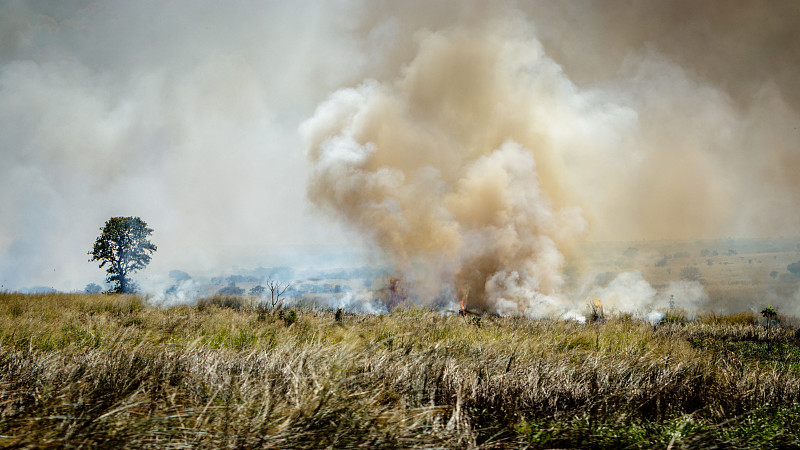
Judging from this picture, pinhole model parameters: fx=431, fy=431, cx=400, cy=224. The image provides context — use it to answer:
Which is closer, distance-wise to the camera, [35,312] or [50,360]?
[50,360]

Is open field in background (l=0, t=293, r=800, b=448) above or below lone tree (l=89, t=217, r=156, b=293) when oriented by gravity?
below

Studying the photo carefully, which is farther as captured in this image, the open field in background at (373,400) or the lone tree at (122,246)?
the lone tree at (122,246)

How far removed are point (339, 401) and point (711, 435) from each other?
130 inches

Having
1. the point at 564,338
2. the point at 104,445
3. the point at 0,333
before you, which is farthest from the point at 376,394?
the point at 564,338

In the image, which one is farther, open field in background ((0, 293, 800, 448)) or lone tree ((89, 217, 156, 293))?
lone tree ((89, 217, 156, 293))

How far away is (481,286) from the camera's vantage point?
43406 millimetres

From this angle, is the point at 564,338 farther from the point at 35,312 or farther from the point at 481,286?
the point at 481,286

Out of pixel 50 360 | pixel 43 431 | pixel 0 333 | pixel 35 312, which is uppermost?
pixel 35 312

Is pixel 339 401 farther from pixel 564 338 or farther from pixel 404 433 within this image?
pixel 564 338

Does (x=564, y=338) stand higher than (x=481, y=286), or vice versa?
(x=481, y=286)

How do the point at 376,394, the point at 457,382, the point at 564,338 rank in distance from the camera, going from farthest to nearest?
the point at 564,338, the point at 457,382, the point at 376,394

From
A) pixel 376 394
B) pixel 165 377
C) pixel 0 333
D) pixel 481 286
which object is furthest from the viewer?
pixel 481 286

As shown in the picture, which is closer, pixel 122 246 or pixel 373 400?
pixel 373 400

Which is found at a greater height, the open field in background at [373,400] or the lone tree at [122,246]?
the lone tree at [122,246]
